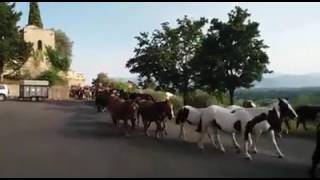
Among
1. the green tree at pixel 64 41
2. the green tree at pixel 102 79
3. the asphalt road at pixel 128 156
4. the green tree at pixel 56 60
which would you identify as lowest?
the asphalt road at pixel 128 156

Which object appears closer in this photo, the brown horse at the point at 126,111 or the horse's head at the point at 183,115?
the horse's head at the point at 183,115

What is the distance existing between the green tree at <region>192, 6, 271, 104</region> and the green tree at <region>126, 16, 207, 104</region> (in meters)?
6.57

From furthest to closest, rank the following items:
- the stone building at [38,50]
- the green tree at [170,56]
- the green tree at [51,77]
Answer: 1. the stone building at [38,50]
2. the green tree at [51,77]
3. the green tree at [170,56]

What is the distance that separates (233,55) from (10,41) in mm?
48156

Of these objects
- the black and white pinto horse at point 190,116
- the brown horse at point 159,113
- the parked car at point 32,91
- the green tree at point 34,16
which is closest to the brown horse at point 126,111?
the brown horse at point 159,113

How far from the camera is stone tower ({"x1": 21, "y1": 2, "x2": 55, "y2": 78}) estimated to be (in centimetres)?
8610

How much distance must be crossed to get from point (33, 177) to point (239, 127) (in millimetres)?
7481

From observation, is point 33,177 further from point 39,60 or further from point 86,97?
point 39,60

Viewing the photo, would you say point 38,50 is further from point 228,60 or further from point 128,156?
point 128,156

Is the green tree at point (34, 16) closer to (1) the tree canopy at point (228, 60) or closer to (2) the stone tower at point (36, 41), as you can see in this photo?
(2) the stone tower at point (36, 41)

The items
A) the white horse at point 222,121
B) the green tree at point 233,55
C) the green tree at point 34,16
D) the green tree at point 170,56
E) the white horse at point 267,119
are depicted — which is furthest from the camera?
the green tree at point 34,16

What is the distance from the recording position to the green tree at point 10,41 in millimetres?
73688

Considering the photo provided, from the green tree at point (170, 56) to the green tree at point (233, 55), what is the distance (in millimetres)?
6574

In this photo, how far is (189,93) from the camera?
42844 mm
